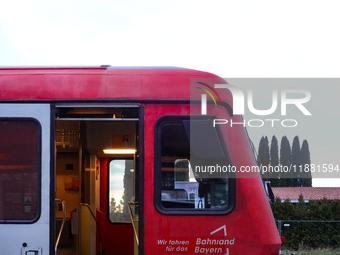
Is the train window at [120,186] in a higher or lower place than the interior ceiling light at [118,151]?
lower

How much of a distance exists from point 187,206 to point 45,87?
2137mm

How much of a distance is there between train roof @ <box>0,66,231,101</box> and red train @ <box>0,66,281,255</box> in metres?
0.01

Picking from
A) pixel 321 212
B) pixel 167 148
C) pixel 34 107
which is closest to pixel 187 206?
pixel 167 148

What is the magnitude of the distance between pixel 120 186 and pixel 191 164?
382 centimetres

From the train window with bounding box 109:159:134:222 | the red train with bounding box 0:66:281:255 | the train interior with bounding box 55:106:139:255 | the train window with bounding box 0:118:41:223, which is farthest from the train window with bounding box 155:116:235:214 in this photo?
the train window with bounding box 109:159:134:222

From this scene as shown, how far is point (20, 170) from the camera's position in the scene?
4.84 metres

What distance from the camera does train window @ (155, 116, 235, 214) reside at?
4.75 m

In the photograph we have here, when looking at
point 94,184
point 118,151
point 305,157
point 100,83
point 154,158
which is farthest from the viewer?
point 305,157

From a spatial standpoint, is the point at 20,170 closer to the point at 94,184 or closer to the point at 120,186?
the point at 94,184

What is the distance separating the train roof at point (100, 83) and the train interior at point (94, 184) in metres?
1.83

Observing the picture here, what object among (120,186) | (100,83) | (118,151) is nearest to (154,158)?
(100,83)

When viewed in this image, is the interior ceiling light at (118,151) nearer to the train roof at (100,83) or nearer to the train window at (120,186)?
the train window at (120,186)

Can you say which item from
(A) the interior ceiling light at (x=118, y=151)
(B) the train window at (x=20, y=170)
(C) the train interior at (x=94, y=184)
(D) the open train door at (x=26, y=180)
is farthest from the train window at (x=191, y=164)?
(A) the interior ceiling light at (x=118, y=151)

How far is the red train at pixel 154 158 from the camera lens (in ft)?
15.3
